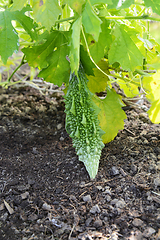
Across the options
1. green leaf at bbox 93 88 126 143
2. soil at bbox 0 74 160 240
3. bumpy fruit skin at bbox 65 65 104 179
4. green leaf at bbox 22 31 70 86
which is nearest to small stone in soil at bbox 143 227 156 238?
soil at bbox 0 74 160 240

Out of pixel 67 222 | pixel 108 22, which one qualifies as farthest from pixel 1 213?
pixel 108 22

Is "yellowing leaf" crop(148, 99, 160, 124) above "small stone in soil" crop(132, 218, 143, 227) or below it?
above

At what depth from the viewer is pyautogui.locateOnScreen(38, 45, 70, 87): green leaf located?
54.4 inches

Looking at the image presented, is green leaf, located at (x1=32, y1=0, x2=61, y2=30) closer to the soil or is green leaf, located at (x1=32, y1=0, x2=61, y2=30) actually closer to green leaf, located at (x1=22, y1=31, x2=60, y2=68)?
green leaf, located at (x1=22, y1=31, x2=60, y2=68)

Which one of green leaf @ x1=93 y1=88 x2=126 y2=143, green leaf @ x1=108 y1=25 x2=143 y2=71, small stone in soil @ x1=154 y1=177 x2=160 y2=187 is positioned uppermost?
green leaf @ x1=108 y1=25 x2=143 y2=71

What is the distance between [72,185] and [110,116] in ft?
1.70

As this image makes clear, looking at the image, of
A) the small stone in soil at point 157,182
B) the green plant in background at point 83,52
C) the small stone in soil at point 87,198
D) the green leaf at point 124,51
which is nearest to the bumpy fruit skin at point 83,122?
the green plant in background at point 83,52

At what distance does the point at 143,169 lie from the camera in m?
1.38

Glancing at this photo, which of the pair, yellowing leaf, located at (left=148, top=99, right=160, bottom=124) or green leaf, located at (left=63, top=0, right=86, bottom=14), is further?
yellowing leaf, located at (left=148, top=99, right=160, bottom=124)

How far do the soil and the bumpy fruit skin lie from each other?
0.16m

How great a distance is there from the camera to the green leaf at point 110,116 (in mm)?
1531

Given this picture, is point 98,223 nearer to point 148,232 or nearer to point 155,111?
point 148,232

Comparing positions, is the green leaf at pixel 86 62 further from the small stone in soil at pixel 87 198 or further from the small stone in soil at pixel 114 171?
the small stone in soil at pixel 87 198

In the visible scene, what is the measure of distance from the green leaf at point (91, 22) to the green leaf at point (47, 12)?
0.21 m
